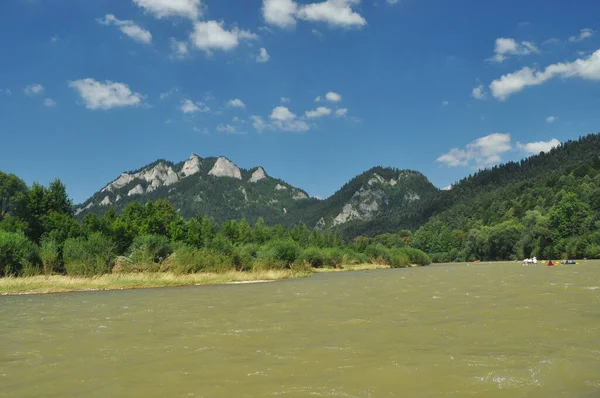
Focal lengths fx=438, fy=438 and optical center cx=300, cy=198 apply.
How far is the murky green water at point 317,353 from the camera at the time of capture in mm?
7770

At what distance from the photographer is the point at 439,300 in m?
22.4

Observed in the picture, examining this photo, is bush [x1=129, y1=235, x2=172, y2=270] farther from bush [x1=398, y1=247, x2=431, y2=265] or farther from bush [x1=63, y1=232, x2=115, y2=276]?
bush [x1=398, y1=247, x2=431, y2=265]

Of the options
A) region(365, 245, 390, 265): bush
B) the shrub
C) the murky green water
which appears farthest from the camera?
region(365, 245, 390, 265): bush

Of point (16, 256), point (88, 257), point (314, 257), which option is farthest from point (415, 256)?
point (16, 256)

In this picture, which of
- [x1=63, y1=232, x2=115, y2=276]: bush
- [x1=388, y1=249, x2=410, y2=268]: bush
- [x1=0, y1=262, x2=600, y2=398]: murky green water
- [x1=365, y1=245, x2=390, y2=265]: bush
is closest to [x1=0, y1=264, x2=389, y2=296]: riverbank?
[x1=63, y1=232, x2=115, y2=276]: bush

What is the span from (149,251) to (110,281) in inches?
461

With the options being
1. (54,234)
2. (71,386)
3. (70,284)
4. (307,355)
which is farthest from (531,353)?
(54,234)

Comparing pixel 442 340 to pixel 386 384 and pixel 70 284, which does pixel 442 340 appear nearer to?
pixel 386 384

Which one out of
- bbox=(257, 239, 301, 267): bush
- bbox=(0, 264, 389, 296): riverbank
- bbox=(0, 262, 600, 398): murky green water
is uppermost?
bbox=(257, 239, 301, 267): bush

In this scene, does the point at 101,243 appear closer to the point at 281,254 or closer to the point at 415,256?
the point at 281,254

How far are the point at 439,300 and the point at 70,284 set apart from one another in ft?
111

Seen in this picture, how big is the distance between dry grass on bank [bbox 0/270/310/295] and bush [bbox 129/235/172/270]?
4.43 metres

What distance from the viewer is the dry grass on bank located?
38562mm

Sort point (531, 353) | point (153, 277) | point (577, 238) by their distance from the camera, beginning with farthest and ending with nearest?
1. point (577, 238)
2. point (153, 277)
3. point (531, 353)
